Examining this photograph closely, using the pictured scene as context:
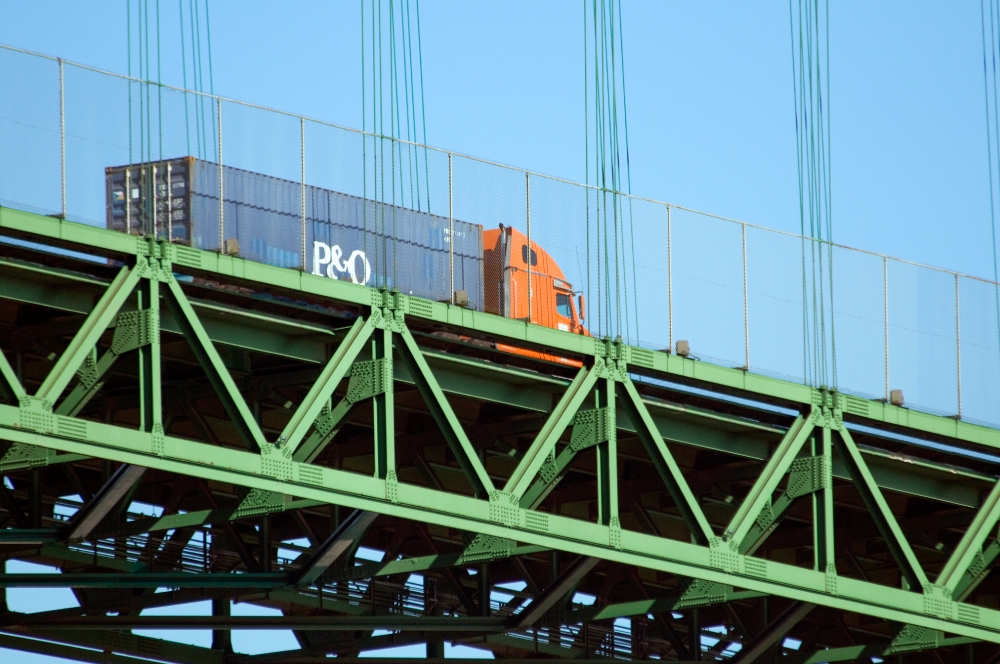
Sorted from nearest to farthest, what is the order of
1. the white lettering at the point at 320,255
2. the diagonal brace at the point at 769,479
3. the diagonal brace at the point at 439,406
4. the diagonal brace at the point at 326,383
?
the diagonal brace at the point at 326,383 < the diagonal brace at the point at 439,406 < the white lettering at the point at 320,255 < the diagonal brace at the point at 769,479

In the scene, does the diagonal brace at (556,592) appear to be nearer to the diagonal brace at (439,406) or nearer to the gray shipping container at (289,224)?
the diagonal brace at (439,406)

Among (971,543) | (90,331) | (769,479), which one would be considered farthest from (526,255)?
(90,331)

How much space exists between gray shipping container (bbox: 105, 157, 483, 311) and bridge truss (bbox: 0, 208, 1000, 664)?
64 cm

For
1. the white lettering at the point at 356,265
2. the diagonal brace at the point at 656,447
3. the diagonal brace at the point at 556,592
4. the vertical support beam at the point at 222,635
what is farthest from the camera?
the vertical support beam at the point at 222,635

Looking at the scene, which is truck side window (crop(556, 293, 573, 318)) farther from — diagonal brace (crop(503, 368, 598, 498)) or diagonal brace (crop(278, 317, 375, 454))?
diagonal brace (crop(278, 317, 375, 454))

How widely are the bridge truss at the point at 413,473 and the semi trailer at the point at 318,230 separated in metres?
0.63

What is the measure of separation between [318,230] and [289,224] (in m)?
0.52

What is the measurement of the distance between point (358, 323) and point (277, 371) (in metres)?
2.70

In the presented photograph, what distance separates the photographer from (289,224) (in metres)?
26.9

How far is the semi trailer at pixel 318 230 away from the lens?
24656mm

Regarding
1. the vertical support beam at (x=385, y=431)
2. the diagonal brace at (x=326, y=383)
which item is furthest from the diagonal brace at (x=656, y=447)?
the diagonal brace at (x=326, y=383)

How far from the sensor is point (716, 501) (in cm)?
3456

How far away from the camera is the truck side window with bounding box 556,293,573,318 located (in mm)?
37125

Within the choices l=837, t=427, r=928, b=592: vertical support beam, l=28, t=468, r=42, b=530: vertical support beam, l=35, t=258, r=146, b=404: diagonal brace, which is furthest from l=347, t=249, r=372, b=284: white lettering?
l=837, t=427, r=928, b=592: vertical support beam
